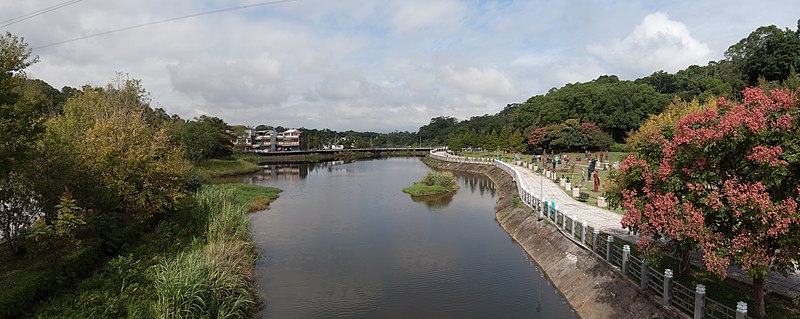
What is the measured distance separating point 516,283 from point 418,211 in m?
18.1

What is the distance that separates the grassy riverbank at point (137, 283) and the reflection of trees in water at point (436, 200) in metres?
21.6

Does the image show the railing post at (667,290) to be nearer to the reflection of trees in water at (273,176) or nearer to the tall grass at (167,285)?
the tall grass at (167,285)

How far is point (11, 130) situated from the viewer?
44.8 feet

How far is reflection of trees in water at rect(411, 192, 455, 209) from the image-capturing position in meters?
40.0

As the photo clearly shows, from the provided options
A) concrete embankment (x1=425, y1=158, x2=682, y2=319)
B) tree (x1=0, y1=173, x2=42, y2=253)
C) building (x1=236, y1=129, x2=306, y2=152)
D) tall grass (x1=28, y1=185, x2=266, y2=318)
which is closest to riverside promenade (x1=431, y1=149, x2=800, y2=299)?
concrete embankment (x1=425, y1=158, x2=682, y2=319)

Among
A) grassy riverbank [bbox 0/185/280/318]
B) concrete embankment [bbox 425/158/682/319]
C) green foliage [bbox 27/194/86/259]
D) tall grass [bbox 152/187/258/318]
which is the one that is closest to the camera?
grassy riverbank [bbox 0/185/280/318]

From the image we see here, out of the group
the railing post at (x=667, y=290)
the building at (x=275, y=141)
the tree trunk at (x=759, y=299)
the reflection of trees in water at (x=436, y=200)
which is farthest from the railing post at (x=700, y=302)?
the building at (x=275, y=141)

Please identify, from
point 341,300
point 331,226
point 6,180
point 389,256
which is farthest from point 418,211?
point 6,180

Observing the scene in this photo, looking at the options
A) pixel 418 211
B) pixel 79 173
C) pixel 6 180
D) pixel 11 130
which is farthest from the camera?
pixel 418 211

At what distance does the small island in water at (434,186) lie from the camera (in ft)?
152

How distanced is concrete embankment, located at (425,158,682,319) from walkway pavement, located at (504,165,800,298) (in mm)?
2053

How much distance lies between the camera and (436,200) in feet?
140

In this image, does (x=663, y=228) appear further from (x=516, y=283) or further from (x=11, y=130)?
(x=11, y=130)

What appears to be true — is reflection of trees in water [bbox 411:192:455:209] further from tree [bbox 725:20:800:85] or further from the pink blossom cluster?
tree [bbox 725:20:800:85]
